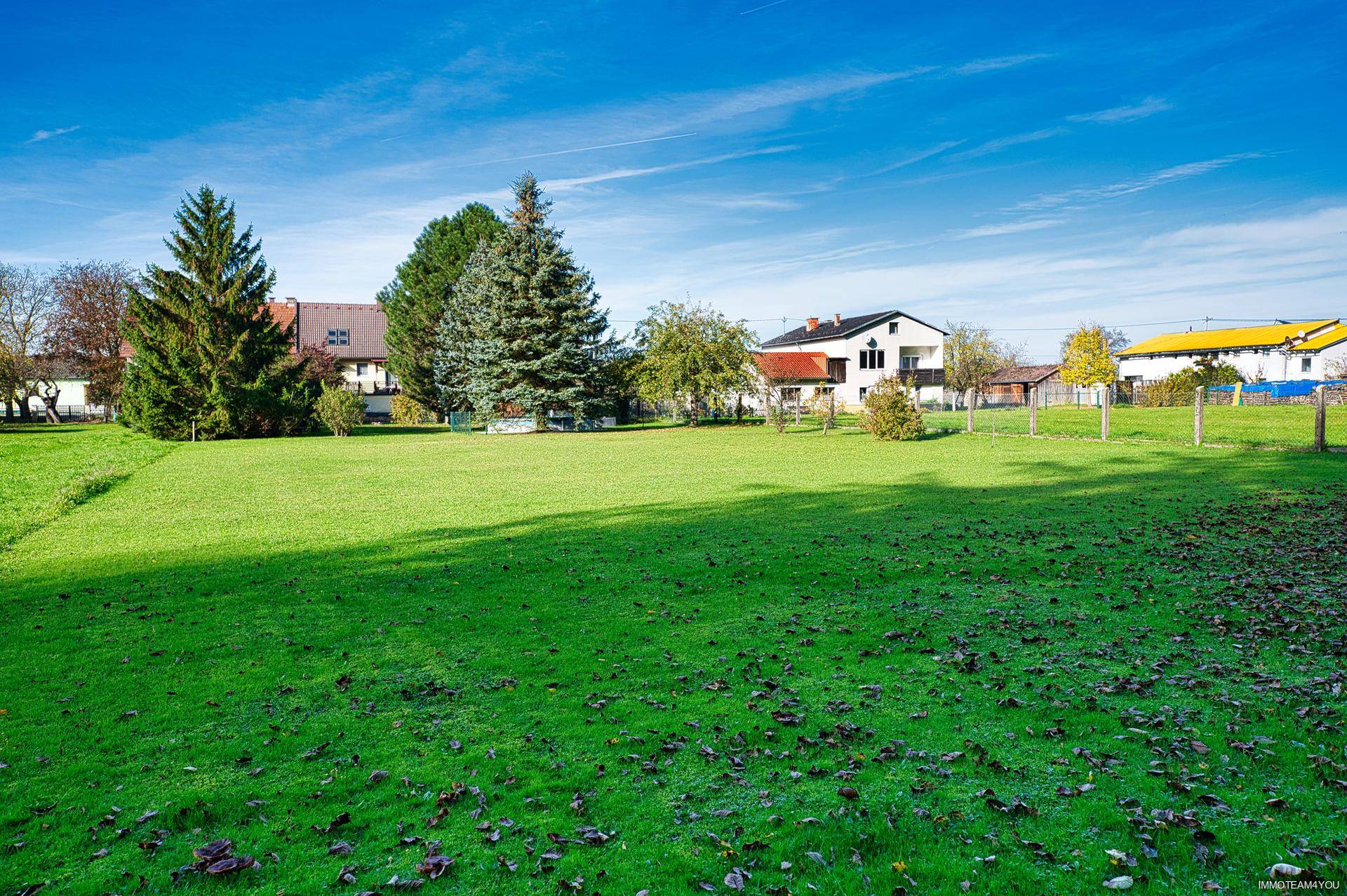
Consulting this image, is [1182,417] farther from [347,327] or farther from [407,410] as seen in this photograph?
[347,327]

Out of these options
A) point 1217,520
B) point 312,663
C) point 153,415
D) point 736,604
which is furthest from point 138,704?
point 153,415

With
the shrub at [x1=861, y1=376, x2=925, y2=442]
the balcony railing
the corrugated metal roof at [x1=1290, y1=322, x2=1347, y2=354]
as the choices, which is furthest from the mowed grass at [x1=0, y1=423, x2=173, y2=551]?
the corrugated metal roof at [x1=1290, y1=322, x2=1347, y2=354]

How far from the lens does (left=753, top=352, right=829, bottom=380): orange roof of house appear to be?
64000 millimetres

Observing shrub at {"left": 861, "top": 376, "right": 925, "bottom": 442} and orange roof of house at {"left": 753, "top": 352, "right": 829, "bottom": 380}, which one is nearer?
shrub at {"left": 861, "top": 376, "right": 925, "bottom": 442}

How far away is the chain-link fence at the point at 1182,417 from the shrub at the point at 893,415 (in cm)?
275

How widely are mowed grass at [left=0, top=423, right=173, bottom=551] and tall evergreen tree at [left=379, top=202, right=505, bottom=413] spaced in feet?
54.9

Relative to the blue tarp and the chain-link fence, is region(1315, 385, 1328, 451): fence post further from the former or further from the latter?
the blue tarp

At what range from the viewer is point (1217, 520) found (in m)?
11.4

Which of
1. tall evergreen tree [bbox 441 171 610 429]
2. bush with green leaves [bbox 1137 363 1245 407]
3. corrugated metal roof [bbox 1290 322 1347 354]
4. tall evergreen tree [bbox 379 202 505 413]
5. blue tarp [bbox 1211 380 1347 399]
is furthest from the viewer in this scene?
corrugated metal roof [bbox 1290 322 1347 354]

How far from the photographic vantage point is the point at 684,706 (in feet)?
17.3

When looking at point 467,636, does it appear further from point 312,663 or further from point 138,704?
point 138,704

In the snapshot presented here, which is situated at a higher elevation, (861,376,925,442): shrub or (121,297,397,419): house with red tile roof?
(121,297,397,419): house with red tile roof

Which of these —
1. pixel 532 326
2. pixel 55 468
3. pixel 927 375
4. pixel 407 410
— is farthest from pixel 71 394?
pixel 927 375

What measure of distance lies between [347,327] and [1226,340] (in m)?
84.0
